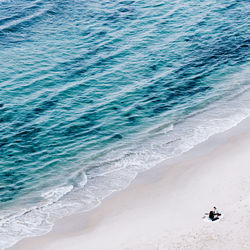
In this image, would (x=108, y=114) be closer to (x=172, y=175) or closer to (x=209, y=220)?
(x=172, y=175)

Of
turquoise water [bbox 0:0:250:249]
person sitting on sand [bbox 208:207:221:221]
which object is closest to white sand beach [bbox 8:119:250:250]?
person sitting on sand [bbox 208:207:221:221]

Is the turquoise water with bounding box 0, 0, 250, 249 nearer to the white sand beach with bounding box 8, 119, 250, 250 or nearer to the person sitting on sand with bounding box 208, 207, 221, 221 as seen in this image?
the white sand beach with bounding box 8, 119, 250, 250

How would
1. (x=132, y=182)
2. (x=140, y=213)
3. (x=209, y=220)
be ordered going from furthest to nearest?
(x=132, y=182) → (x=140, y=213) → (x=209, y=220)

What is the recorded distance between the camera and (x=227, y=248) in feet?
97.7

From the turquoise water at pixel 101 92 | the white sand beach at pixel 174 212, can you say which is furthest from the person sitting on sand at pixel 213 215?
the turquoise water at pixel 101 92

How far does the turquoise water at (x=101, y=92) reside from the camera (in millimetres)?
39312

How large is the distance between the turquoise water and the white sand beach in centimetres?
149

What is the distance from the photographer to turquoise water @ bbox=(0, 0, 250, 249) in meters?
39.3

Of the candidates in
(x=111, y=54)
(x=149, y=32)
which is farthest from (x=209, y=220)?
(x=149, y=32)

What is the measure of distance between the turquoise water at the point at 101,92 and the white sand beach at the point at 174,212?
1486 mm

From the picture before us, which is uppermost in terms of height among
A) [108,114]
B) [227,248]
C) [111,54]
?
[111,54]

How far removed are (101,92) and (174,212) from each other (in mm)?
20976

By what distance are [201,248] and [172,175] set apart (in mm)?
9430

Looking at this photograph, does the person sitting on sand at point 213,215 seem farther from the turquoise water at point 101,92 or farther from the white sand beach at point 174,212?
the turquoise water at point 101,92
